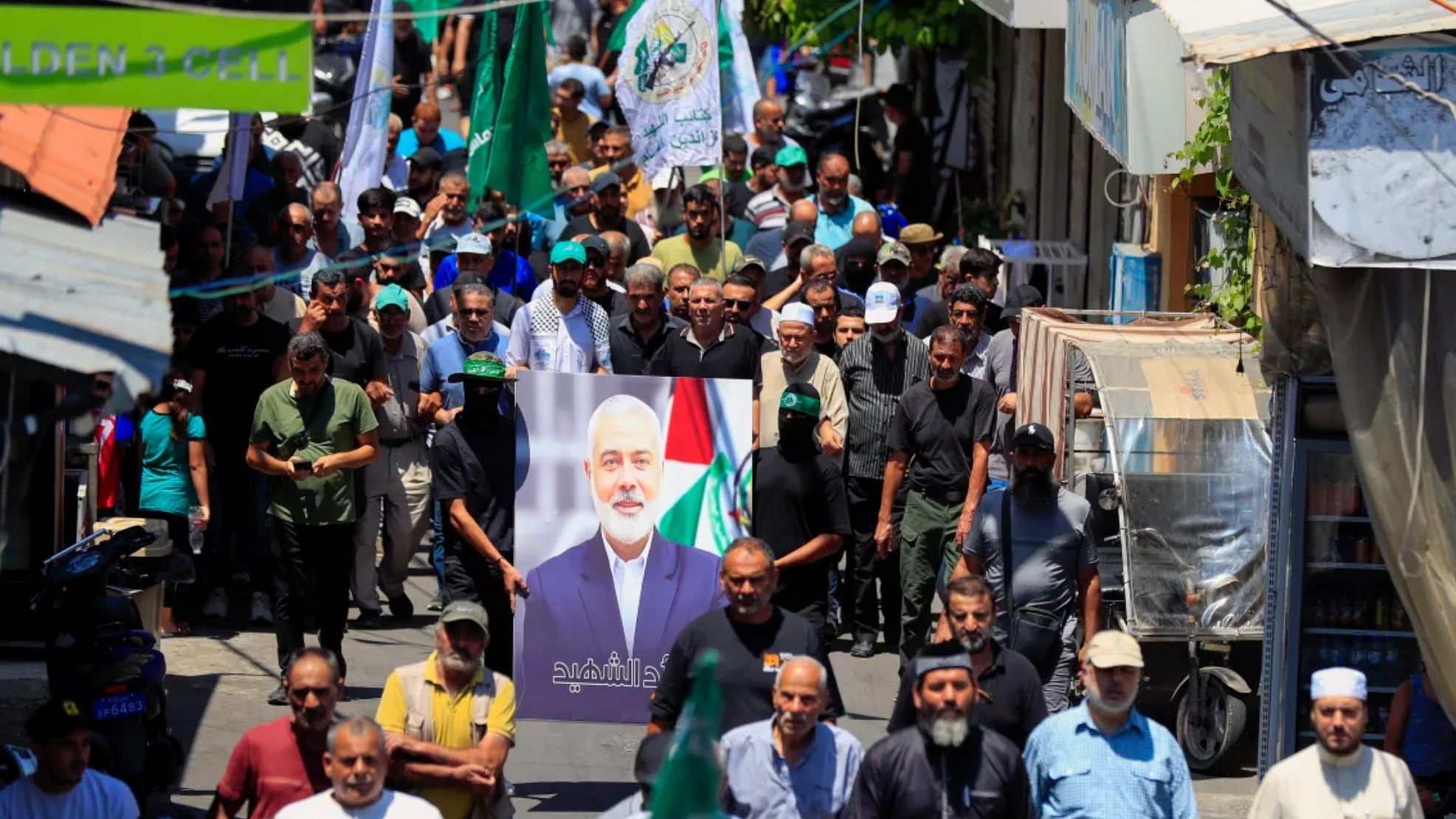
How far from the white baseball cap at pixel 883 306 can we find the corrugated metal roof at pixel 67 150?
4928 millimetres

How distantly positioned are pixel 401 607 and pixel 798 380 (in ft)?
9.19

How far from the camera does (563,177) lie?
16766 mm

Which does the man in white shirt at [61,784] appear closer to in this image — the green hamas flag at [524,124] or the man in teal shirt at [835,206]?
the green hamas flag at [524,124]

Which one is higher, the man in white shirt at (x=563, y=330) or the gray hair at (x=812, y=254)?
the gray hair at (x=812, y=254)

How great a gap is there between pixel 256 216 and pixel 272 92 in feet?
32.2

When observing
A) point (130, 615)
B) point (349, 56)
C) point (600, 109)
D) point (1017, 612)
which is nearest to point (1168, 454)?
point (1017, 612)

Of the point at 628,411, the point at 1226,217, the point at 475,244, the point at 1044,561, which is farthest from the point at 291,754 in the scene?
the point at 475,244

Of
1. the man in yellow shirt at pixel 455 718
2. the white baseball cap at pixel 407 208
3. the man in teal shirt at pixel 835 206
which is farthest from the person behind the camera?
the man in teal shirt at pixel 835 206

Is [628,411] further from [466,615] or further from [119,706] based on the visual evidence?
[119,706]

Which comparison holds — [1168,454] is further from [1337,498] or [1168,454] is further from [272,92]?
[272,92]

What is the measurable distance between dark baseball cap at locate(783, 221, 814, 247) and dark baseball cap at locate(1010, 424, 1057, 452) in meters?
5.05

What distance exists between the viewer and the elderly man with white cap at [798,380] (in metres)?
12.0

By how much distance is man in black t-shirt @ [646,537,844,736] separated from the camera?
27.9 feet

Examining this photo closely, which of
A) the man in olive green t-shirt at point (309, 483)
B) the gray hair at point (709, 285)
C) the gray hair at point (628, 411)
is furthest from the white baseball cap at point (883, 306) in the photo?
the man in olive green t-shirt at point (309, 483)
